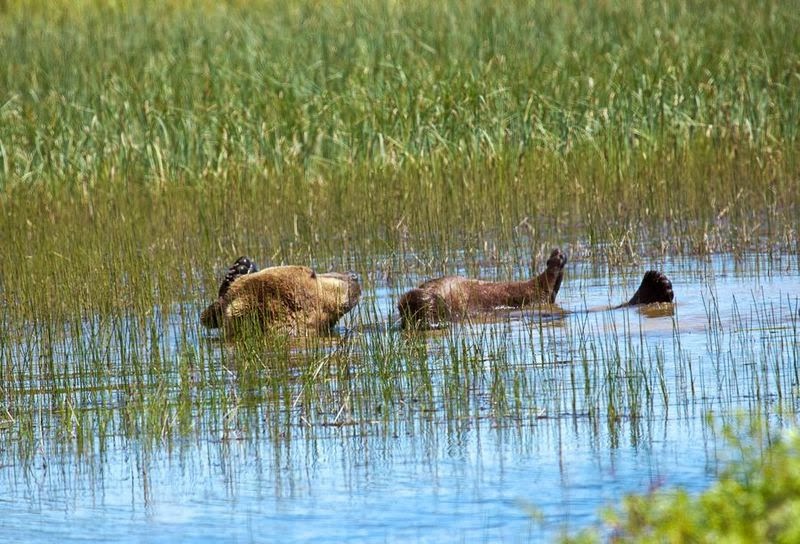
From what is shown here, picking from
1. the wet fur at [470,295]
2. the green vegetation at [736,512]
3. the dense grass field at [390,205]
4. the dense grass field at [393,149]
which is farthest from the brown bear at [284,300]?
the green vegetation at [736,512]

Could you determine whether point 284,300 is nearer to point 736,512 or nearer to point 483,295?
point 483,295

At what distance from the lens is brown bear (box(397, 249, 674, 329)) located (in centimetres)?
949

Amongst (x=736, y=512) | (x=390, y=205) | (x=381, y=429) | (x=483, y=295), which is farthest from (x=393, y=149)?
(x=736, y=512)

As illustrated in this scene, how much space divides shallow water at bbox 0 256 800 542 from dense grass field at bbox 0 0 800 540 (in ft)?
0.13

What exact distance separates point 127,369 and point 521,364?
2276 millimetres

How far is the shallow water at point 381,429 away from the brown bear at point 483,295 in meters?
0.34

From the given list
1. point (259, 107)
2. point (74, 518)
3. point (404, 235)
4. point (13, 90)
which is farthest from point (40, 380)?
point (13, 90)

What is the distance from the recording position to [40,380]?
8281 mm

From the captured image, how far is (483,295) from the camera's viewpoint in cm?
1008

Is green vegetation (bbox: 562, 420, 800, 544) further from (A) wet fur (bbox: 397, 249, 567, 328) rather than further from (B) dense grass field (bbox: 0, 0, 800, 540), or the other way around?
(A) wet fur (bbox: 397, 249, 567, 328)

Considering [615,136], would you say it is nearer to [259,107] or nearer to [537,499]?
[259,107]

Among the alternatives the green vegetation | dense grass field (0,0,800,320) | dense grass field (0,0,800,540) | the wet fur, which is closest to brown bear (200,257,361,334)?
dense grass field (0,0,800,540)

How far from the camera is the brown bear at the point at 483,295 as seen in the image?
9492 mm

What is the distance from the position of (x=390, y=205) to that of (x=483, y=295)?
3.73 m
